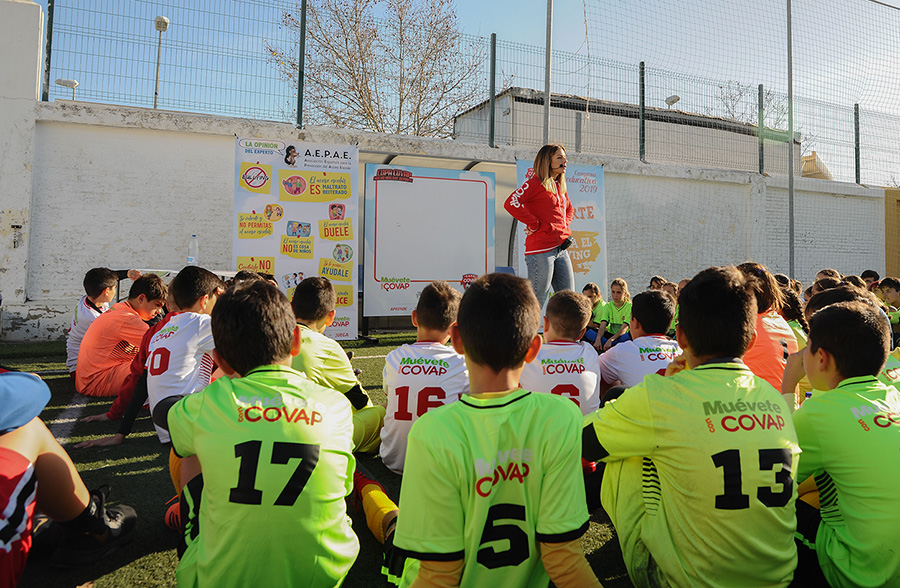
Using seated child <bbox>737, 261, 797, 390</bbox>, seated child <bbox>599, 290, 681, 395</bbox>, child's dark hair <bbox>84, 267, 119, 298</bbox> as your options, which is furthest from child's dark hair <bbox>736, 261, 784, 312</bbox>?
child's dark hair <bbox>84, 267, 119, 298</bbox>

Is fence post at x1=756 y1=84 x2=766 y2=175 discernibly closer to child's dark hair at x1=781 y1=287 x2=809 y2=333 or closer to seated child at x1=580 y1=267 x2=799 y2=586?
child's dark hair at x1=781 y1=287 x2=809 y2=333

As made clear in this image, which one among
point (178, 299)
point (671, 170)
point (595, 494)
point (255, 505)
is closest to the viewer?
point (255, 505)

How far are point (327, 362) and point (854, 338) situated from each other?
226 centimetres

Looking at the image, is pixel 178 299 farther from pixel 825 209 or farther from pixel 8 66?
pixel 825 209

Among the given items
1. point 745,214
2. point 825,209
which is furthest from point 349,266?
point 825,209

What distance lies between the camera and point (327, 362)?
294 centimetres

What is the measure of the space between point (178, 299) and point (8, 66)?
660 centimetres

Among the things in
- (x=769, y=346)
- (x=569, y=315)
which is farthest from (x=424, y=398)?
(x=769, y=346)

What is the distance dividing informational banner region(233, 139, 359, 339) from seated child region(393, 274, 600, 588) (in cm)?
593

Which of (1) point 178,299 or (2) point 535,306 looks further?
(1) point 178,299

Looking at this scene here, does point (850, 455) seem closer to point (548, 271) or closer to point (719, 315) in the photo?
point (719, 315)

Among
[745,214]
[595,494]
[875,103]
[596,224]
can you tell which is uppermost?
[875,103]

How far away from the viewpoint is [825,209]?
12.5m

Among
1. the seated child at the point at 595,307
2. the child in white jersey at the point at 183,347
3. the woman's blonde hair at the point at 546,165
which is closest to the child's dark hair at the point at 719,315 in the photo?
the child in white jersey at the point at 183,347
